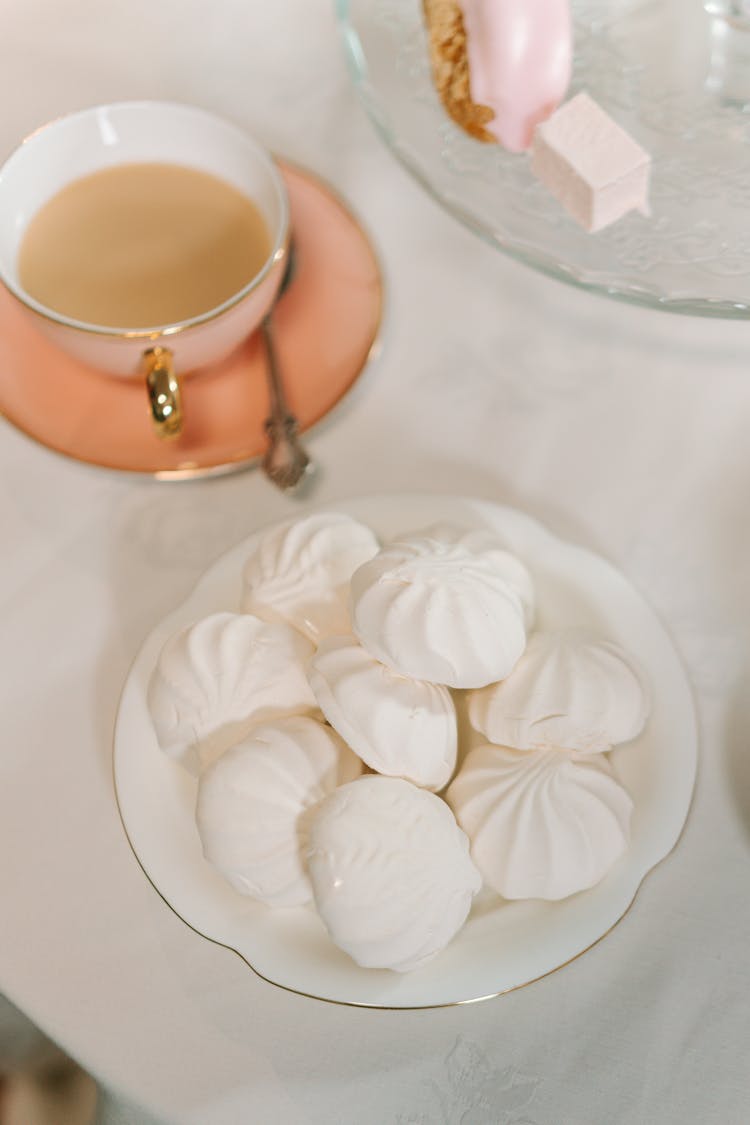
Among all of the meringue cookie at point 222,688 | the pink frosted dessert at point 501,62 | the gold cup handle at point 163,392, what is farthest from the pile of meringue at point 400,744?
the pink frosted dessert at point 501,62

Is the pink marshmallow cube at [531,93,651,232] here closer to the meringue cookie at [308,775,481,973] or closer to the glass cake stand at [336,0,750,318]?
the glass cake stand at [336,0,750,318]

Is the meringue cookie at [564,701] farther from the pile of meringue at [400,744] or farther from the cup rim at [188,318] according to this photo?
the cup rim at [188,318]

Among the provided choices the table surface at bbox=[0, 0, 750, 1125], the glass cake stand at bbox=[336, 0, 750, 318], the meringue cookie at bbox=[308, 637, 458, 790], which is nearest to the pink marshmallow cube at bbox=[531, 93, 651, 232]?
the glass cake stand at bbox=[336, 0, 750, 318]

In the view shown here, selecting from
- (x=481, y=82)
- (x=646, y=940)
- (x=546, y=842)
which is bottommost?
(x=646, y=940)

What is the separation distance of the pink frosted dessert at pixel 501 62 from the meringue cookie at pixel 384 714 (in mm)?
307

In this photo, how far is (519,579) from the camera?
486 mm

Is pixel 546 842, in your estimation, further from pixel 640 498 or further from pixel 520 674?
pixel 640 498

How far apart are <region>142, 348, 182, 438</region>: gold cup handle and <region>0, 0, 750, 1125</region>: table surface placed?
0.25 ft

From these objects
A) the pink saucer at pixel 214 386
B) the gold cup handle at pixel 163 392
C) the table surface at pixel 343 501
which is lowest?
the table surface at pixel 343 501

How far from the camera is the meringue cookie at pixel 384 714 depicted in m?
0.43

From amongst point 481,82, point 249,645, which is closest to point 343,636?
point 249,645

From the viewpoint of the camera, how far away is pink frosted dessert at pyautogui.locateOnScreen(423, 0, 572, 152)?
0.54m

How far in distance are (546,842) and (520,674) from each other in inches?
2.8

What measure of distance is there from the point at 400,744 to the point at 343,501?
0.16m
